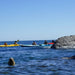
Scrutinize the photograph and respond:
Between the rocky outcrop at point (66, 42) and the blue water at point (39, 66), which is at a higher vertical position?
the rocky outcrop at point (66, 42)

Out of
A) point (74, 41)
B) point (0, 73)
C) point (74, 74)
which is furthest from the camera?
point (74, 41)

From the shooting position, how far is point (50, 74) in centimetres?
1435

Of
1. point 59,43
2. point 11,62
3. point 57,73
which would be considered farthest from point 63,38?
point 57,73

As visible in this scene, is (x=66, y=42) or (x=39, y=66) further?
(x=66, y=42)

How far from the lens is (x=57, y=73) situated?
14742mm

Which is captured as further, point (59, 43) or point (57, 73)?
point (59, 43)

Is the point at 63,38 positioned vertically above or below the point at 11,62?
above

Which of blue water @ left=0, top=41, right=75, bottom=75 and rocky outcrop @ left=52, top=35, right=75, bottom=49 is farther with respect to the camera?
rocky outcrop @ left=52, top=35, right=75, bottom=49

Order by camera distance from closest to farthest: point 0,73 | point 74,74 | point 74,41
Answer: point 74,74 < point 0,73 < point 74,41

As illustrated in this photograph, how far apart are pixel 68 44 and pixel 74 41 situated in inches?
70.3

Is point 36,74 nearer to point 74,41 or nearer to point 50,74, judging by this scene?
point 50,74

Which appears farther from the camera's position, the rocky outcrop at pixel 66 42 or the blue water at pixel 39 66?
the rocky outcrop at pixel 66 42

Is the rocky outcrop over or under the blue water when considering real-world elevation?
over

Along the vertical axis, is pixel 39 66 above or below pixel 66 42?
below
